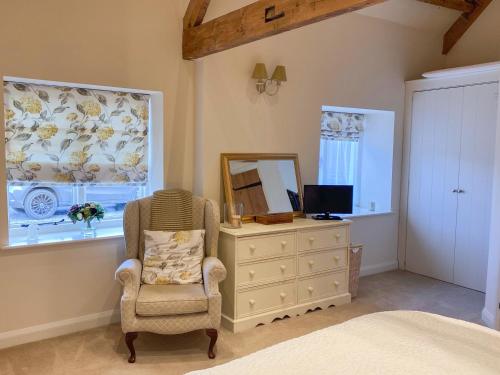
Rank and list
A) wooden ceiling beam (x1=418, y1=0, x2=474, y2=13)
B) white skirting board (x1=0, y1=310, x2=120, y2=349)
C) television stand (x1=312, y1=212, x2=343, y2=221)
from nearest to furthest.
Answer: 1. white skirting board (x1=0, y1=310, x2=120, y2=349)
2. television stand (x1=312, y1=212, x2=343, y2=221)
3. wooden ceiling beam (x1=418, y1=0, x2=474, y2=13)

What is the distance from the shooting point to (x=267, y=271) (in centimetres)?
344

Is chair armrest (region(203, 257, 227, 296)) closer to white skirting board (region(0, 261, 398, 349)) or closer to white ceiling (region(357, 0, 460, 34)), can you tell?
white skirting board (region(0, 261, 398, 349))

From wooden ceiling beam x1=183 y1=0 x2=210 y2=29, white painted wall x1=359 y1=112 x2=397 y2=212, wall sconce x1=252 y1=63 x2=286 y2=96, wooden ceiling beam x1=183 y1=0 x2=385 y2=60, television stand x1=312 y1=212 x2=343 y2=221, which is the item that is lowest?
television stand x1=312 y1=212 x2=343 y2=221

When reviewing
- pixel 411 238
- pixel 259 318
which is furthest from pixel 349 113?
pixel 259 318

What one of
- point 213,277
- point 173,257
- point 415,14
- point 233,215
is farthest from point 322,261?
point 415,14

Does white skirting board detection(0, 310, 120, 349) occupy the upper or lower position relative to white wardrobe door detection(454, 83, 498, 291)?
lower

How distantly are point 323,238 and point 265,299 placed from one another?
2.52 ft

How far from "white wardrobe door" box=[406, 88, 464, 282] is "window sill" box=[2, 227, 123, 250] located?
331cm

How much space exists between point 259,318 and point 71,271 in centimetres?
150

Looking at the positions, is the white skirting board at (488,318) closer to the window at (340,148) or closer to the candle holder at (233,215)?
the window at (340,148)

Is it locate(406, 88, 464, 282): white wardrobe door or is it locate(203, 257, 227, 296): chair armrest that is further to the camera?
locate(406, 88, 464, 282): white wardrobe door

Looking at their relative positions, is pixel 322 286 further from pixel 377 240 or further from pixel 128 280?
pixel 128 280

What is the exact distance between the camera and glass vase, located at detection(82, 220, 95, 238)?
3.37 m

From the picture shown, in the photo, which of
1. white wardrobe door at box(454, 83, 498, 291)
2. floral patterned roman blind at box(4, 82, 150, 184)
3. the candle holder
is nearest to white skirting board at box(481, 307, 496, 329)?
white wardrobe door at box(454, 83, 498, 291)
